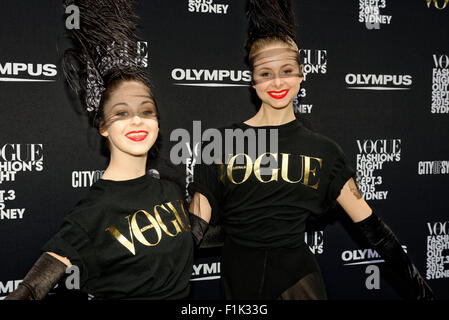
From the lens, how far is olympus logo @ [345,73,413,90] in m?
2.18

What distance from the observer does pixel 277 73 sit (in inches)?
63.1

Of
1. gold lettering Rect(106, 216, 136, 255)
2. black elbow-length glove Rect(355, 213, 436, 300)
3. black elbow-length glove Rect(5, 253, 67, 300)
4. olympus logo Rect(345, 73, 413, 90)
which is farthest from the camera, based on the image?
olympus logo Rect(345, 73, 413, 90)

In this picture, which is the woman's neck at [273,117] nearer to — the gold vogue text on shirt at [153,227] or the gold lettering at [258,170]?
the gold lettering at [258,170]

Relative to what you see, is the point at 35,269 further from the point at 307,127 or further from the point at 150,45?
the point at 307,127

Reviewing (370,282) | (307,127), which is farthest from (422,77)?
A: (370,282)

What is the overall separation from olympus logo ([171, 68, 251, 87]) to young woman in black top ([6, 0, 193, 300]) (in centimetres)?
33

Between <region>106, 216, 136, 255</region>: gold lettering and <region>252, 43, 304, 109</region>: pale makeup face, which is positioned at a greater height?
<region>252, 43, 304, 109</region>: pale makeup face

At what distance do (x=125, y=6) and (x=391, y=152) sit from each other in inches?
60.8

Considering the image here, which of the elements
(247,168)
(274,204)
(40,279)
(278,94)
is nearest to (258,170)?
(247,168)

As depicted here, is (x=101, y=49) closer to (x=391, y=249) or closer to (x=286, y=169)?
(x=286, y=169)

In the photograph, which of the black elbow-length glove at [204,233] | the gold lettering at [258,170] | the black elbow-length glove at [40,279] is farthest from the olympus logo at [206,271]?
the black elbow-length glove at [40,279]

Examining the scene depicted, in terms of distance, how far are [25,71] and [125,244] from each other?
0.86 meters

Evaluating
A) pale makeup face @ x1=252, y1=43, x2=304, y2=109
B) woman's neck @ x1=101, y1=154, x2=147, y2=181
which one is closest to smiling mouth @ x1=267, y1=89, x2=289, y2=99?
pale makeup face @ x1=252, y1=43, x2=304, y2=109

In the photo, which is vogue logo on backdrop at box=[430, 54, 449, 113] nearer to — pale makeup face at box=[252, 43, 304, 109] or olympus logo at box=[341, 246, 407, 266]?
olympus logo at box=[341, 246, 407, 266]
